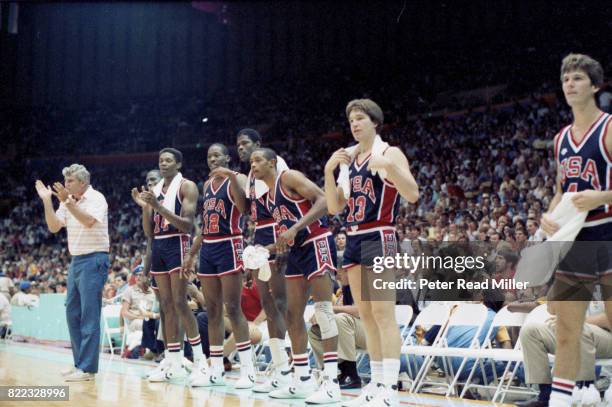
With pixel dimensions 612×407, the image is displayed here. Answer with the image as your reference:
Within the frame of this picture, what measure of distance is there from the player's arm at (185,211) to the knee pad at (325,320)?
1.81 meters

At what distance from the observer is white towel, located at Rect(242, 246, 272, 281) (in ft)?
18.4

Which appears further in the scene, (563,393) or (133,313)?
(133,313)

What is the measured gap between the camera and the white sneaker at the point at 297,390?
18.8 ft

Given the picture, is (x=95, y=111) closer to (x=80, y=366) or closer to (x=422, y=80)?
(x=422, y=80)

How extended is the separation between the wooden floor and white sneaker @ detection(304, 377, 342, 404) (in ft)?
0.49

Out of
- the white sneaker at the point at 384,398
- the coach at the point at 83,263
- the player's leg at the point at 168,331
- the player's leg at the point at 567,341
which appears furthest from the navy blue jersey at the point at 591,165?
A: the coach at the point at 83,263

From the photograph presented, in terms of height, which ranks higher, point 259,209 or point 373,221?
point 259,209

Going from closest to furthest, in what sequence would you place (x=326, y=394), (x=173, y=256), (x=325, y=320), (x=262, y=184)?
(x=326, y=394) < (x=325, y=320) < (x=262, y=184) < (x=173, y=256)

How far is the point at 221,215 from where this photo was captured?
663 centimetres

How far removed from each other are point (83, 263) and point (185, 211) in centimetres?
105

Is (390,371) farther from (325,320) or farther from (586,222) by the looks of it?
(586,222)

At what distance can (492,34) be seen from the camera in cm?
2523

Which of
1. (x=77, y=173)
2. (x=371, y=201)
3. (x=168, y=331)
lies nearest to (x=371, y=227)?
(x=371, y=201)

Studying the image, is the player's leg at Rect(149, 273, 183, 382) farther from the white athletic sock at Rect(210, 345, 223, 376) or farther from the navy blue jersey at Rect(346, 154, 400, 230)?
the navy blue jersey at Rect(346, 154, 400, 230)
